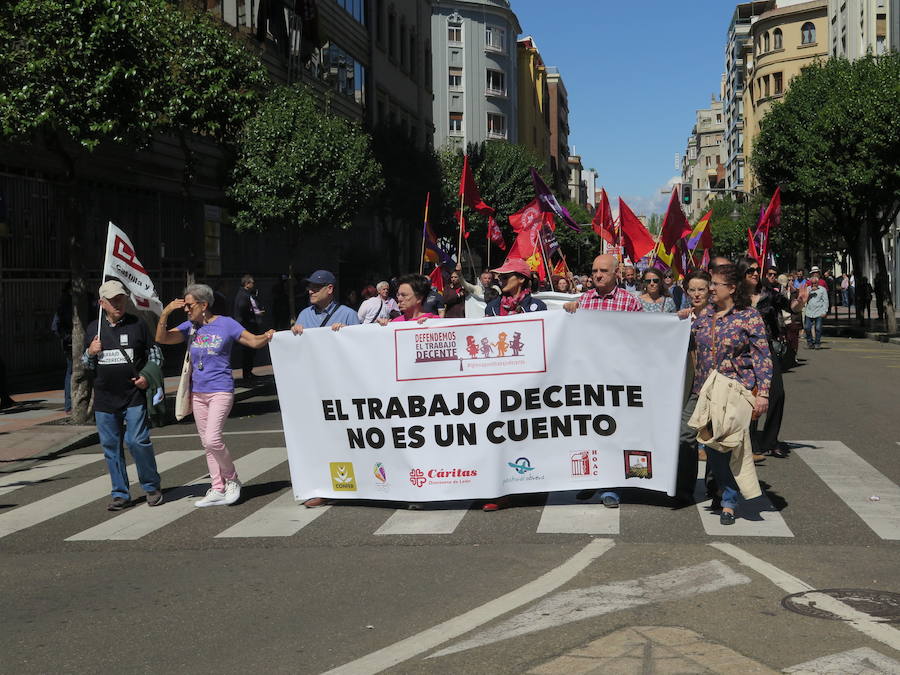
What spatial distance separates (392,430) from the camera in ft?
28.6

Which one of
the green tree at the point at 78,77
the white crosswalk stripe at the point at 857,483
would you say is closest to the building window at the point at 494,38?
the green tree at the point at 78,77

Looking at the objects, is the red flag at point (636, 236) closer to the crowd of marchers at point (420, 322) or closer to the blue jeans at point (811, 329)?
the crowd of marchers at point (420, 322)

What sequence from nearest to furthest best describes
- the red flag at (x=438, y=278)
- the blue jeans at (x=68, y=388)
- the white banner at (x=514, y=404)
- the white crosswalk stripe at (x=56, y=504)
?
the white banner at (x=514, y=404), the white crosswalk stripe at (x=56, y=504), the blue jeans at (x=68, y=388), the red flag at (x=438, y=278)

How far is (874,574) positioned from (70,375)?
39.9ft

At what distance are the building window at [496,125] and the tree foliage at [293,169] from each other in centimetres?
6386

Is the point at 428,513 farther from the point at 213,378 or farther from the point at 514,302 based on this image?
the point at 213,378

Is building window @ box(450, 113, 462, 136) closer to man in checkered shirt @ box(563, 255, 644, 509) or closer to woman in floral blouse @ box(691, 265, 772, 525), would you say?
man in checkered shirt @ box(563, 255, 644, 509)

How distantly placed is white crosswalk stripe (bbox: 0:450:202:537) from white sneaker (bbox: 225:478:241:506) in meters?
1.30

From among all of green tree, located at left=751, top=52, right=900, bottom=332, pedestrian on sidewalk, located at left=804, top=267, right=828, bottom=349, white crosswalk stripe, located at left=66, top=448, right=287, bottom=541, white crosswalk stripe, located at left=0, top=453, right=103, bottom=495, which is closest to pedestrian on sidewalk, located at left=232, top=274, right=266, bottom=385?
white crosswalk stripe, located at left=0, top=453, right=103, bottom=495

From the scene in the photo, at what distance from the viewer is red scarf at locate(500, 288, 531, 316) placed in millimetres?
9000

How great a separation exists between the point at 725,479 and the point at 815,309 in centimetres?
2216

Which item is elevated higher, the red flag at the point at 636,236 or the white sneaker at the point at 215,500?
the red flag at the point at 636,236

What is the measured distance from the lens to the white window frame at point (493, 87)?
9038 cm

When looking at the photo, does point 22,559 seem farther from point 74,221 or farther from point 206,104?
point 206,104
